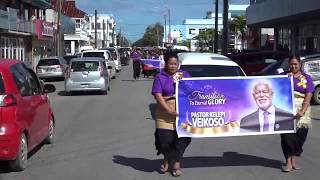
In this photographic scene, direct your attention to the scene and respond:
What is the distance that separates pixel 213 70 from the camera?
45.5 feet

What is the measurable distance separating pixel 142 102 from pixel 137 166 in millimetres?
11627

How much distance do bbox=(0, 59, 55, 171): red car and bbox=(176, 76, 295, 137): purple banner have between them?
2.27 metres

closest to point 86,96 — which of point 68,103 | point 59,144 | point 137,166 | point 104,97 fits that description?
point 104,97

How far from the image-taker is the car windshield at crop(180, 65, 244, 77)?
13.7 meters

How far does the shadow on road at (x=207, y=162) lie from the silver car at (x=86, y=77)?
14.7m

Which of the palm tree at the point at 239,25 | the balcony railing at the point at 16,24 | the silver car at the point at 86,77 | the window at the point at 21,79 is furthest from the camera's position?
the palm tree at the point at 239,25

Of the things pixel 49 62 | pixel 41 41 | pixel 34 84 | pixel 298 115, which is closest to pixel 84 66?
A: pixel 49 62

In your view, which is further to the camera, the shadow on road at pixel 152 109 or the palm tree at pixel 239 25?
the palm tree at pixel 239 25

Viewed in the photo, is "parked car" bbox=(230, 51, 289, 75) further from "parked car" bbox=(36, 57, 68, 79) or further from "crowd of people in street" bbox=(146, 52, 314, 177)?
"crowd of people in street" bbox=(146, 52, 314, 177)

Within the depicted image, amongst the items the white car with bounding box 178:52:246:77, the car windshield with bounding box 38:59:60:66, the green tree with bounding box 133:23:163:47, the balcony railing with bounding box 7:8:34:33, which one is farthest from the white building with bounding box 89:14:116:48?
the white car with bounding box 178:52:246:77

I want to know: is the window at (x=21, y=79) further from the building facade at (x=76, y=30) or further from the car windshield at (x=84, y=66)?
the building facade at (x=76, y=30)

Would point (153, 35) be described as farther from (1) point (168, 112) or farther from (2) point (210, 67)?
(1) point (168, 112)

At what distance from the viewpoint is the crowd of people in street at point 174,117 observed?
8.05m

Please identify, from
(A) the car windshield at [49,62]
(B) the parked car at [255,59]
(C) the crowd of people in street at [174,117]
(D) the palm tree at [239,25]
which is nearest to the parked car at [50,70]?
(A) the car windshield at [49,62]
